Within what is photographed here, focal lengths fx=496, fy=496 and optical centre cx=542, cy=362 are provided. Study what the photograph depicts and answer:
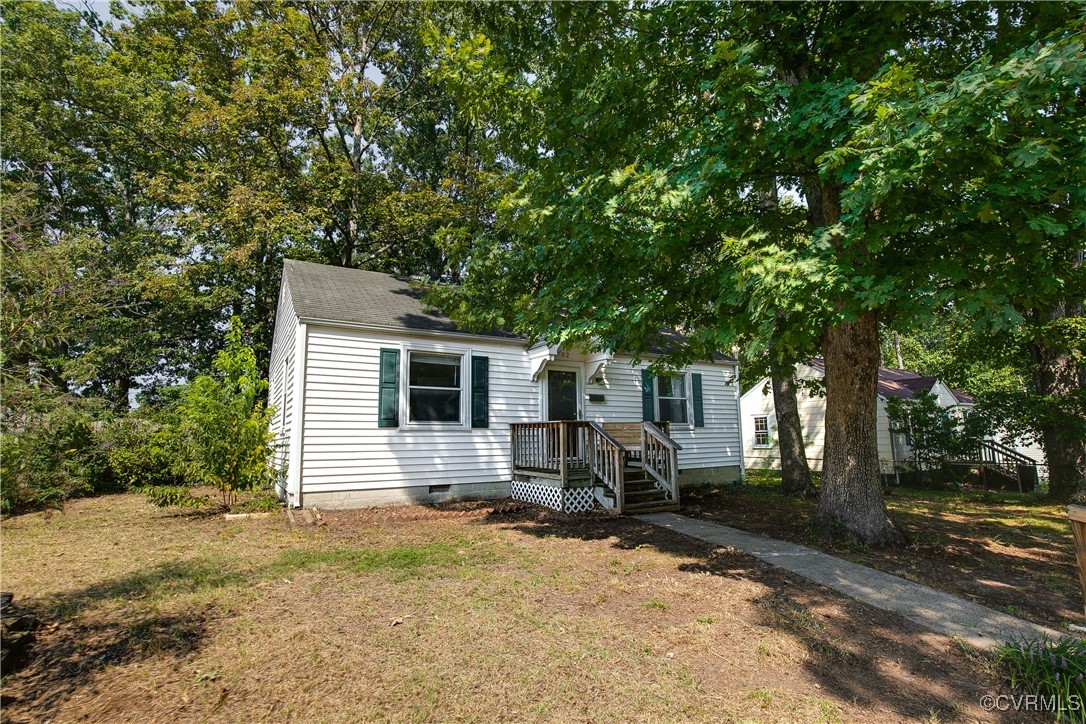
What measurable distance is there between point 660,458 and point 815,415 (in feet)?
43.1

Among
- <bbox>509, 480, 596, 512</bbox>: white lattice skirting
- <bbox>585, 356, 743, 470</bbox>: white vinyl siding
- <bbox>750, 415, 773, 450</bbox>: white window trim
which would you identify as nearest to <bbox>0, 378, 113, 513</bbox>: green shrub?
<bbox>509, 480, 596, 512</bbox>: white lattice skirting

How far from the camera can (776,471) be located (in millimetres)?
19609

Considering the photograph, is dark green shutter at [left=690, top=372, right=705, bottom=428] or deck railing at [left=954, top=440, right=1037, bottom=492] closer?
dark green shutter at [left=690, top=372, right=705, bottom=428]

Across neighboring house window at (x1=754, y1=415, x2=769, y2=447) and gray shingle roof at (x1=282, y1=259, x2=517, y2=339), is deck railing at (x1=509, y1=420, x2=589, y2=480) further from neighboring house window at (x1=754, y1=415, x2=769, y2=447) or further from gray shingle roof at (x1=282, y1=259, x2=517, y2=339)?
neighboring house window at (x1=754, y1=415, x2=769, y2=447)

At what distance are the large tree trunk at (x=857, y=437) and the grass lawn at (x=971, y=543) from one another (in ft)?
1.02


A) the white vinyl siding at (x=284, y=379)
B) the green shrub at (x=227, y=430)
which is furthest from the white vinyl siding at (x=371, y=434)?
the green shrub at (x=227, y=430)

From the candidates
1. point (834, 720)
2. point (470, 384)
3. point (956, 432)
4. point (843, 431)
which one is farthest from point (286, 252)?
point (956, 432)

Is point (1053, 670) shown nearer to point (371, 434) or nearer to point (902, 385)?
point (371, 434)

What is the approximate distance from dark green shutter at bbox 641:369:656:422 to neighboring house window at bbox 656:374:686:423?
1.01 feet

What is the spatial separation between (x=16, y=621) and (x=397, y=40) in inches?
878

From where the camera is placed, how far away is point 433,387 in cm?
1009

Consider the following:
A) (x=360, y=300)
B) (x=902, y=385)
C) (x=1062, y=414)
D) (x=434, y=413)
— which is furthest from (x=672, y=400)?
(x=902, y=385)

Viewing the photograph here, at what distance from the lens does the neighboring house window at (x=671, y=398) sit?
1272 cm

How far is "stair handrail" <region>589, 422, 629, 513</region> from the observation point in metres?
8.78
